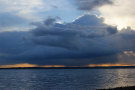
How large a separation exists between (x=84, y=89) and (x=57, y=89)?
1029cm

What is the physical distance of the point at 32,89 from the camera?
7450 cm

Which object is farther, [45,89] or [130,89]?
[45,89]

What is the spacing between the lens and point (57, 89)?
2889 inches

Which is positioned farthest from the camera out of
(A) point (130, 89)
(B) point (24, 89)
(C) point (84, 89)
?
(B) point (24, 89)

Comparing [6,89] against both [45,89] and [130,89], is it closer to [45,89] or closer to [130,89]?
[45,89]

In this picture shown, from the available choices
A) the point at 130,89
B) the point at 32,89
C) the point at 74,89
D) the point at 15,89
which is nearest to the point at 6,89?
the point at 15,89

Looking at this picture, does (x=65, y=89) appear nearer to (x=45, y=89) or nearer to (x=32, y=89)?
(x=45, y=89)

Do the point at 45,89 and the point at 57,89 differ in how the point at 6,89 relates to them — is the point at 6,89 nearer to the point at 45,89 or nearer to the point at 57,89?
the point at 45,89

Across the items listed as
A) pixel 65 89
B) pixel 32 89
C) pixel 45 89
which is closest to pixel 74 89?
pixel 65 89

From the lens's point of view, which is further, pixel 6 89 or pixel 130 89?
pixel 6 89

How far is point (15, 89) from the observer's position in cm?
7600

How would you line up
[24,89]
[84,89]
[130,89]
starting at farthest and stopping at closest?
[24,89] → [84,89] → [130,89]

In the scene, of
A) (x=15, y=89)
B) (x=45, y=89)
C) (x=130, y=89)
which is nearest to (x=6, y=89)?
(x=15, y=89)

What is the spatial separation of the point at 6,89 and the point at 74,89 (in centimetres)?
2680
